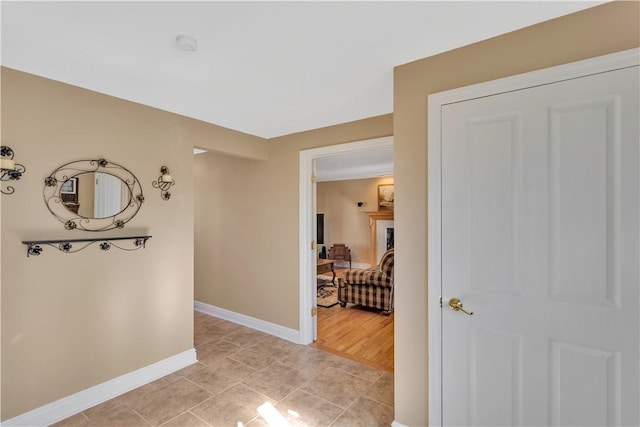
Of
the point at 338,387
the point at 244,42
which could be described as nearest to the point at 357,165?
the point at 338,387

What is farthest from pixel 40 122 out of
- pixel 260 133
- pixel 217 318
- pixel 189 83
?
pixel 217 318

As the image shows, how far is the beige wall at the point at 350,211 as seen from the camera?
7.88m

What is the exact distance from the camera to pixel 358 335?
3641 mm

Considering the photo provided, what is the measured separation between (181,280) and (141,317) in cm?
46

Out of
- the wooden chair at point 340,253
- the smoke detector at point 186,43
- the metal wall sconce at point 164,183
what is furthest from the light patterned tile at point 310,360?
the wooden chair at point 340,253

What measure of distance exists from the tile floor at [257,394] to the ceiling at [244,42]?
2.44m

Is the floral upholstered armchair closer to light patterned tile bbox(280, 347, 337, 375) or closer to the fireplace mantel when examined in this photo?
light patterned tile bbox(280, 347, 337, 375)

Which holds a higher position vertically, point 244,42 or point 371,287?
point 244,42

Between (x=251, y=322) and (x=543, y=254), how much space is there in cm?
337

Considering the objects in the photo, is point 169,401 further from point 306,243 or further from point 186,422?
point 306,243

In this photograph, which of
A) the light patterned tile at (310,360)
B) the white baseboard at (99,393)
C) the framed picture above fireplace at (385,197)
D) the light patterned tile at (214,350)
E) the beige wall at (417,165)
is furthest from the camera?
the framed picture above fireplace at (385,197)

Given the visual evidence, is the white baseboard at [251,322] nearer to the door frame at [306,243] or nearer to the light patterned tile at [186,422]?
the door frame at [306,243]

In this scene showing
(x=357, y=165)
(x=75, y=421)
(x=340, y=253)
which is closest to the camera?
(x=75, y=421)

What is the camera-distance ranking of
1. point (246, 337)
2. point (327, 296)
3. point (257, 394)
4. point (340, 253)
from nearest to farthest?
point (257, 394) < point (246, 337) < point (327, 296) < point (340, 253)
